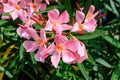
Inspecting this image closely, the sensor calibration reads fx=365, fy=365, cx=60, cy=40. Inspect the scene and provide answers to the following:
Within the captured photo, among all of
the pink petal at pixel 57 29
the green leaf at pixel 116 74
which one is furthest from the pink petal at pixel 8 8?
the green leaf at pixel 116 74

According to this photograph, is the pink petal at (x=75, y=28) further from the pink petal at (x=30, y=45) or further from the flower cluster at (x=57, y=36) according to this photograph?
the pink petal at (x=30, y=45)

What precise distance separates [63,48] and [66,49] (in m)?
0.03

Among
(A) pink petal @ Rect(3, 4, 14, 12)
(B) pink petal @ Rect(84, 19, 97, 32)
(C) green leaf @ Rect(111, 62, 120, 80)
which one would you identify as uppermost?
(A) pink petal @ Rect(3, 4, 14, 12)

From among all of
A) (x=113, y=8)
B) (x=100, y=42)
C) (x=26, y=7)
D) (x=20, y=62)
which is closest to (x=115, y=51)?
(x=100, y=42)

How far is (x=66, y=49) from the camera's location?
1458 mm

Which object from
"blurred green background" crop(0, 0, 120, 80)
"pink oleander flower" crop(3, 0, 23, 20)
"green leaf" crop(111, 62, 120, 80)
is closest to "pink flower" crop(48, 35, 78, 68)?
"pink oleander flower" crop(3, 0, 23, 20)

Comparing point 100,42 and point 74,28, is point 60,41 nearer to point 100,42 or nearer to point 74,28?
point 74,28

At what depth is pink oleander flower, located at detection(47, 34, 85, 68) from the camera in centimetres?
140

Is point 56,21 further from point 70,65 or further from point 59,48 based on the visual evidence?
point 70,65

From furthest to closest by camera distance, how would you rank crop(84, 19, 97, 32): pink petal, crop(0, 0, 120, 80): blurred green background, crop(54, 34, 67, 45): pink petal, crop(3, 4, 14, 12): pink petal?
crop(0, 0, 120, 80): blurred green background
crop(3, 4, 14, 12): pink petal
crop(84, 19, 97, 32): pink petal
crop(54, 34, 67, 45): pink petal

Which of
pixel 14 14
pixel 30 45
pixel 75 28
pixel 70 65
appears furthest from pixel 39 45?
pixel 70 65

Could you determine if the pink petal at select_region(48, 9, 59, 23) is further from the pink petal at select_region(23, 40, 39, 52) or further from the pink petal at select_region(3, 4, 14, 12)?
the pink petal at select_region(3, 4, 14, 12)

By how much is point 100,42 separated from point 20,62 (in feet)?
1.65

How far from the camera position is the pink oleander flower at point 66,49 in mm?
1400
